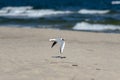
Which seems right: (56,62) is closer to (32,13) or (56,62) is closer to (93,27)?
(93,27)

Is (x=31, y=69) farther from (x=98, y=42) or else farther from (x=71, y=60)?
(x=98, y=42)

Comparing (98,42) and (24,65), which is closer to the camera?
(24,65)

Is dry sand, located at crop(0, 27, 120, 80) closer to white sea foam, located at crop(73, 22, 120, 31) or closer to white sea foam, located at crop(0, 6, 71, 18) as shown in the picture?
white sea foam, located at crop(73, 22, 120, 31)

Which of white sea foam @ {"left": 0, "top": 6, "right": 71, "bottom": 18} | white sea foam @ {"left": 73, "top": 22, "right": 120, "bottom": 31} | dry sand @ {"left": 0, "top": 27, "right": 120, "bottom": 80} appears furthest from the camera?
white sea foam @ {"left": 0, "top": 6, "right": 71, "bottom": 18}

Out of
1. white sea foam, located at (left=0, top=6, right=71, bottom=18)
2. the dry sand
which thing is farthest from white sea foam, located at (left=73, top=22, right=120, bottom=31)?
white sea foam, located at (left=0, top=6, right=71, bottom=18)

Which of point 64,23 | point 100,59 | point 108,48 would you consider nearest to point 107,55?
Answer: point 100,59

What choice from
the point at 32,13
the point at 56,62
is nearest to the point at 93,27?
the point at 56,62

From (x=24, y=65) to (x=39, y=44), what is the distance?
131 inches

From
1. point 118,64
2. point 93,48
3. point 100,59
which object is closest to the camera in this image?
point 118,64

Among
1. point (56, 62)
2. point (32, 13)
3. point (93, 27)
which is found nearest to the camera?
point (56, 62)

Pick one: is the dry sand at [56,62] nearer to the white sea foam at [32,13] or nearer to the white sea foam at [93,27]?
the white sea foam at [93,27]

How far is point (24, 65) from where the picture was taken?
7.36 metres

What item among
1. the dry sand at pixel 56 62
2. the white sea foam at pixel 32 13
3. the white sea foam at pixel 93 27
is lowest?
the white sea foam at pixel 93 27

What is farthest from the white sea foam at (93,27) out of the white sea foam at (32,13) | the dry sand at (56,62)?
the white sea foam at (32,13)
